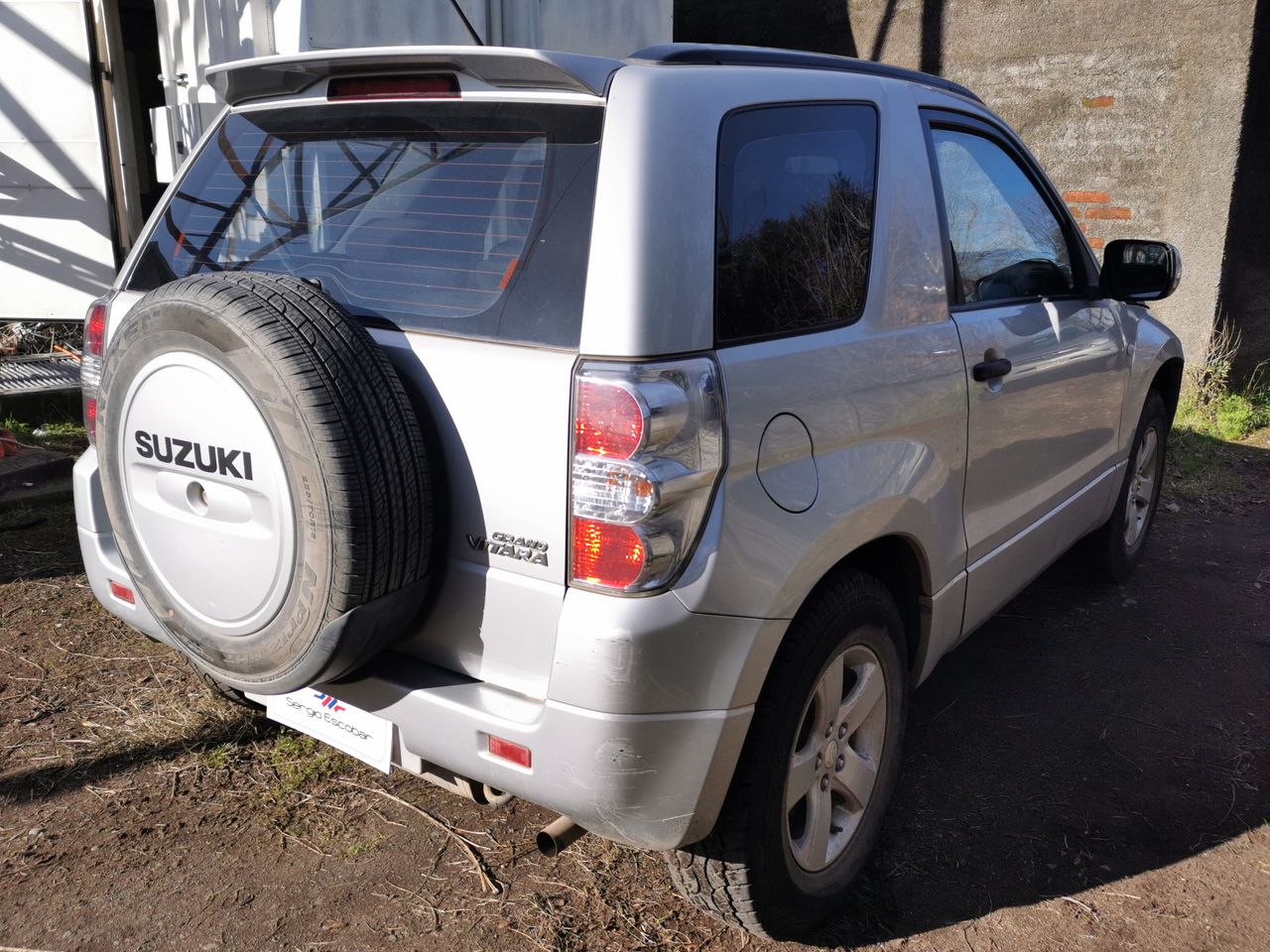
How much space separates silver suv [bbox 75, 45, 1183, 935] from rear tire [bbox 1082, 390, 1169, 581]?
2.14 meters

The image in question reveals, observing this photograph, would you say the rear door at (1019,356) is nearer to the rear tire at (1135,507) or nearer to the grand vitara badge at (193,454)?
the rear tire at (1135,507)

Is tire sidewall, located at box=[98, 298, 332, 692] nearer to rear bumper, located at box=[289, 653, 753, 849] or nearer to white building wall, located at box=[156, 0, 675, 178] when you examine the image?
rear bumper, located at box=[289, 653, 753, 849]

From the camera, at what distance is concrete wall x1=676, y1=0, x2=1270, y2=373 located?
718cm

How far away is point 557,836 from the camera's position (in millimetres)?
2227

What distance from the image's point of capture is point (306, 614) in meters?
2.07

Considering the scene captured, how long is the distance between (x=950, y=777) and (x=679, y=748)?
1.55 meters

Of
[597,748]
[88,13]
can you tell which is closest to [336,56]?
[597,748]

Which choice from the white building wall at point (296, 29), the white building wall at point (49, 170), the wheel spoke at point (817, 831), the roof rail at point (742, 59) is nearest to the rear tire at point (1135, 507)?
the roof rail at point (742, 59)

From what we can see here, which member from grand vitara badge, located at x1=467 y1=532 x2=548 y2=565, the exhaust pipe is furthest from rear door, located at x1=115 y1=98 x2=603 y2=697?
the exhaust pipe

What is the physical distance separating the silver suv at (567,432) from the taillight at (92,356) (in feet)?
0.06

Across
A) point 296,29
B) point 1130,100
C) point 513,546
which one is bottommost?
point 513,546

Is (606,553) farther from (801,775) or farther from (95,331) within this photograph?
(95,331)

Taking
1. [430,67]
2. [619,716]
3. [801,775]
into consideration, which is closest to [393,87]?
[430,67]

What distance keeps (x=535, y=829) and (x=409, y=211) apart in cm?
163
